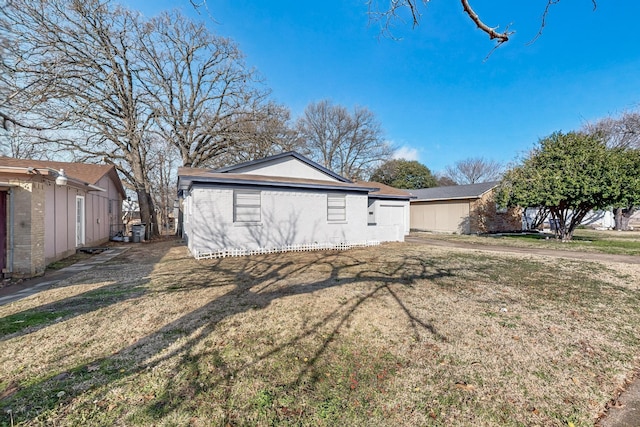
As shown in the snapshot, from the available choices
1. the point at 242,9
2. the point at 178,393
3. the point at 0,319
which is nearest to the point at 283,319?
the point at 178,393

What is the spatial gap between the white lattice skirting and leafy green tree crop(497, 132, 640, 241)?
331 inches

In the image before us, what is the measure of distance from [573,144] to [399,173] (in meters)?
22.6

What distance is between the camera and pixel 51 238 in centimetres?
865

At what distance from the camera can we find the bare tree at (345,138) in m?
33.3

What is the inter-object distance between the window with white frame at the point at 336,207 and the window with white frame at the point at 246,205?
121 inches

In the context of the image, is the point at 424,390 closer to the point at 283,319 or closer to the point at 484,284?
the point at 283,319

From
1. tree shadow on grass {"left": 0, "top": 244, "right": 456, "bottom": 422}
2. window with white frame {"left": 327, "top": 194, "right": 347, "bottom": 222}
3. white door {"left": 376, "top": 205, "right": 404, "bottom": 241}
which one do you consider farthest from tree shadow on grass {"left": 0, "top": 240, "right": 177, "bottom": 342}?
white door {"left": 376, "top": 205, "right": 404, "bottom": 241}

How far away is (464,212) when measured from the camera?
65.6 feet

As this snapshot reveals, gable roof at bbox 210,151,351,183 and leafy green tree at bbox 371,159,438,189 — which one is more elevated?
leafy green tree at bbox 371,159,438,189

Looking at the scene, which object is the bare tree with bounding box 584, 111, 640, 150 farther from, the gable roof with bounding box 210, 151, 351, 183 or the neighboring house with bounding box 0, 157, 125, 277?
the neighboring house with bounding box 0, 157, 125, 277

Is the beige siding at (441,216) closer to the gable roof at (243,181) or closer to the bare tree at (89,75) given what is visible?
the gable roof at (243,181)

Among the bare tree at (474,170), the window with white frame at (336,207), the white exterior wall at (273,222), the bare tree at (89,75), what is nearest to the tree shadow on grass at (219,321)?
the white exterior wall at (273,222)

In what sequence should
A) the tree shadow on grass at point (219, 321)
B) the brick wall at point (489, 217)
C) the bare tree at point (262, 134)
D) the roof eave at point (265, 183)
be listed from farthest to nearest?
the brick wall at point (489, 217) → the bare tree at point (262, 134) → the roof eave at point (265, 183) → the tree shadow on grass at point (219, 321)

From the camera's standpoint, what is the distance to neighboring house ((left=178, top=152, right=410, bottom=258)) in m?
9.65
